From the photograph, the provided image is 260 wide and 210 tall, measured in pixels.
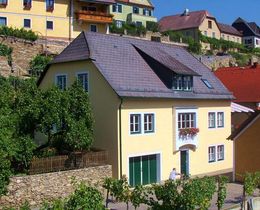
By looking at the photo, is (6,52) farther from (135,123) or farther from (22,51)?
(135,123)

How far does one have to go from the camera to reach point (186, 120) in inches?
1305

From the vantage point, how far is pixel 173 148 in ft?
105

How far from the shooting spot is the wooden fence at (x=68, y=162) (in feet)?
81.7

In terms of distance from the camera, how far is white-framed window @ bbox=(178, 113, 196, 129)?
32625 mm

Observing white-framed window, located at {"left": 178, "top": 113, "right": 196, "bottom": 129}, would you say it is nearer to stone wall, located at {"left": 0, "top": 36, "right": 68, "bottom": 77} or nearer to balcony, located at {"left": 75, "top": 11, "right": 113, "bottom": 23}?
stone wall, located at {"left": 0, "top": 36, "right": 68, "bottom": 77}

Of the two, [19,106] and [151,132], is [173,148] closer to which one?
[151,132]

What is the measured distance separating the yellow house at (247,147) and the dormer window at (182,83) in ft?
14.2

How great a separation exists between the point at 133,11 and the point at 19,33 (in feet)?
99.3

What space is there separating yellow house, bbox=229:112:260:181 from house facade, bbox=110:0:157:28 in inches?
1695

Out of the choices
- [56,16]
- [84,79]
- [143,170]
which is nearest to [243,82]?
[143,170]

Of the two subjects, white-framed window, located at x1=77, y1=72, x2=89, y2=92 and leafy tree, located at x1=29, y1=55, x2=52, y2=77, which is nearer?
white-framed window, located at x1=77, y1=72, x2=89, y2=92

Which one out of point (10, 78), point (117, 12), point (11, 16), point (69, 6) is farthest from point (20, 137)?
point (117, 12)

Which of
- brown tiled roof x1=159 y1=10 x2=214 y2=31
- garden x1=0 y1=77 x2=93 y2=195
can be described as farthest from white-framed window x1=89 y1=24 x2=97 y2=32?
garden x1=0 y1=77 x2=93 y2=195

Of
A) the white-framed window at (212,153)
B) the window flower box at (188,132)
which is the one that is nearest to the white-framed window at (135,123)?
the window flower box at (188,132)
